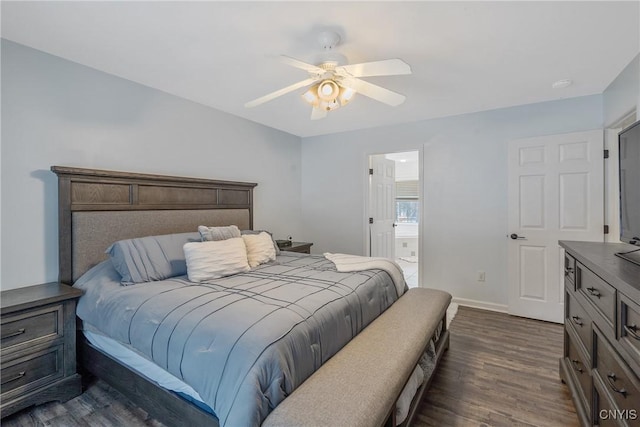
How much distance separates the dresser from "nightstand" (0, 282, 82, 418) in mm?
2914

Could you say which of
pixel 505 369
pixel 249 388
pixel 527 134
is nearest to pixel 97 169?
pixel 249 388

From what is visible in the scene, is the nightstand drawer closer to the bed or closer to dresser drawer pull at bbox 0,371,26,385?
dresser drawer pull at bbox 0,371,26,385

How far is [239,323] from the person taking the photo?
1.41 m

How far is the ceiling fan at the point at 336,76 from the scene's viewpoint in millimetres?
1889

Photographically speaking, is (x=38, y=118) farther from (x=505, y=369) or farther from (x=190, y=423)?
(x=505, y=369)

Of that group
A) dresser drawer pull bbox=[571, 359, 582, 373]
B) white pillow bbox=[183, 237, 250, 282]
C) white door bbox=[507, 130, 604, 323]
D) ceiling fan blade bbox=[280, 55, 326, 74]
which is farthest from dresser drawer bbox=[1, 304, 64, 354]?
white door bbox=[507, 130, 604, 323]

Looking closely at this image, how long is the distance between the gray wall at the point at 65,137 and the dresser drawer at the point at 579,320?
3.43 meters

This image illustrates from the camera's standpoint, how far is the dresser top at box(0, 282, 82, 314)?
1.78 m

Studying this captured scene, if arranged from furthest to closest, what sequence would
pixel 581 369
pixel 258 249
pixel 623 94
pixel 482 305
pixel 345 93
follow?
pixel 482 305 < pixel 258 249 < pixel 623 94 < pixel 345 93 < pixel 581 369

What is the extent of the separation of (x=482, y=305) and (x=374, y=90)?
289 cm

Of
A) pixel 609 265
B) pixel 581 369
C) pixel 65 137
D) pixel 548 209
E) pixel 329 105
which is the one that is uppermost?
pixel 329 105

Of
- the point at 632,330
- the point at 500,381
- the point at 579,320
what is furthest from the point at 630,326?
the point at 500,381

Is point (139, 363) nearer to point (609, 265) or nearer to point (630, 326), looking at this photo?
point (630, 326)

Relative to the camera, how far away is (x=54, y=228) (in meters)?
2.28
